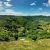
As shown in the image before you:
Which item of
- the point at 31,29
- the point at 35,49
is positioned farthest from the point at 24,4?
the point at 35,49

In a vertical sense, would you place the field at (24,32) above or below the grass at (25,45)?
above

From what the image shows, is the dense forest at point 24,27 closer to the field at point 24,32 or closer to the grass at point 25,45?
the field at point 24,32

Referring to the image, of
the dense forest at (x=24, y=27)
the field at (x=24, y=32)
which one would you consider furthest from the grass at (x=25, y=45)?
the dense forest at (x=24, y=27)

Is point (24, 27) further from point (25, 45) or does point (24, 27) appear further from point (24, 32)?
point (25, 45)

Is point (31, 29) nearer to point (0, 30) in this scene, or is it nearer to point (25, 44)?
point (25, 44)

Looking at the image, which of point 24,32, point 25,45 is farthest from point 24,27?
point 25,45

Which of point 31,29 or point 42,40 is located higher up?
point 31,29

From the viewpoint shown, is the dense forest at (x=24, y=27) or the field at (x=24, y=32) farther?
the dense forest at (x=24, y=27)
